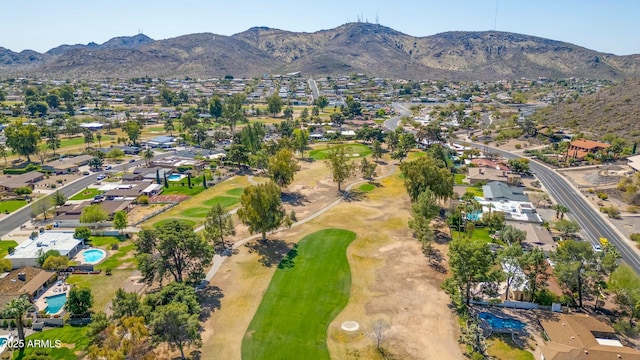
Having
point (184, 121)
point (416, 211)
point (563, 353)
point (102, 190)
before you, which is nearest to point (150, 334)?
point (563, 353)

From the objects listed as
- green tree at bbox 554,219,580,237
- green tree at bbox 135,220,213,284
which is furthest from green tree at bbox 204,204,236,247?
green tree at bbox 554,219,580,237

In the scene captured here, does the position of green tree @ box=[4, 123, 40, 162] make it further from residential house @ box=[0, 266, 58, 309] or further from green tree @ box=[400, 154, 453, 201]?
green tree @ box=[400, 154, 453, 201]

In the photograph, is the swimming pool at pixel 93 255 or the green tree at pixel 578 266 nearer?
the green tree at pixel 578 266

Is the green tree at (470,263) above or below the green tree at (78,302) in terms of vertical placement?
above

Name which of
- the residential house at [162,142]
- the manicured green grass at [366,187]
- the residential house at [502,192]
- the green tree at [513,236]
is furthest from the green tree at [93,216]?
the residential house at [502,192]

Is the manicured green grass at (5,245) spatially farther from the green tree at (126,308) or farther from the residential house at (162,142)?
the residential house at (162,142)

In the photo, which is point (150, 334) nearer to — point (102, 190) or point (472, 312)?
point (472, 312)

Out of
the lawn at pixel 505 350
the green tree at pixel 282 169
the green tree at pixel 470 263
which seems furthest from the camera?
the green tree at pixel 282 169
